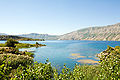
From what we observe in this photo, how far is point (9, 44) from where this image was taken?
45156 millimetres

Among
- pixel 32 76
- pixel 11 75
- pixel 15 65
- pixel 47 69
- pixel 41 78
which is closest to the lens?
pixel 32 76

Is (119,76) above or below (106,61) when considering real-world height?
below

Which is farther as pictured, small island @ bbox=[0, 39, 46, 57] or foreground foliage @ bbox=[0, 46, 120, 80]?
small island @ bbox=[0, 39, 46, 57]

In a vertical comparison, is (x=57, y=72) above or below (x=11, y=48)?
below

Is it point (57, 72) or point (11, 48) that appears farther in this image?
point (11, 48)

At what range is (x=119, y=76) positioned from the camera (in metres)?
7.26

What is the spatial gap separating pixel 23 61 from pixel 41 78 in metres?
6.38

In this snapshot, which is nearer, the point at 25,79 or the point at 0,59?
the point at 25,79

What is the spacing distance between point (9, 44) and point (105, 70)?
46.2 metres

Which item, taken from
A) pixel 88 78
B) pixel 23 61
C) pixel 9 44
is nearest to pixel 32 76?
pixel 88 78

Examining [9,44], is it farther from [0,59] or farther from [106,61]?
[106,61]

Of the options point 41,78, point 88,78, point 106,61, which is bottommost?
point 88,78

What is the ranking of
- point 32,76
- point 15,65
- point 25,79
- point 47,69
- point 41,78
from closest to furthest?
1. point 25,79
2. point 32,76
3. point 41,78
4. point 47,69
5. point 15,65

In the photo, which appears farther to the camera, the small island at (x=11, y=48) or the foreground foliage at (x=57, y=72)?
the small island at (x=11, y=48)
